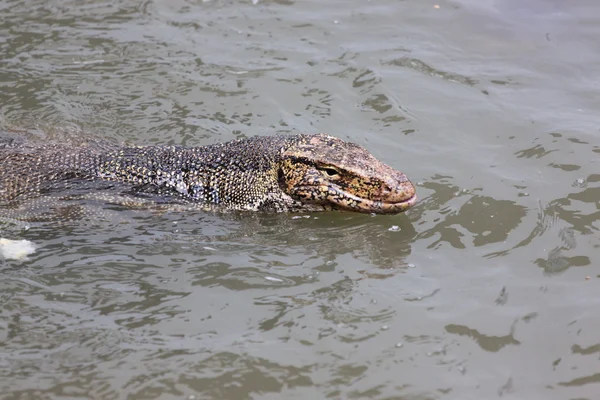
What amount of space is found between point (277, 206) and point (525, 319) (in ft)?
8.50

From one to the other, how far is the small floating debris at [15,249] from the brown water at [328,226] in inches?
5.4

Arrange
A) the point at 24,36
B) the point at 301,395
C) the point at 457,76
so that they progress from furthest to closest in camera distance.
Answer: the point at 24,36 < the point at 457,76 < the point at 301,395

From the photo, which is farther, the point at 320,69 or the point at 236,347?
the point at 320,69

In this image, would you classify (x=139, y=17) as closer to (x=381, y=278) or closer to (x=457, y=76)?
(x=457, y=76)

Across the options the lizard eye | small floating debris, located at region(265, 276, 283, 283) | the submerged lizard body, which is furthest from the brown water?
the lizard eye

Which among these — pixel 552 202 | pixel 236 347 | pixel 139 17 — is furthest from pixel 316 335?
pixel 139 17

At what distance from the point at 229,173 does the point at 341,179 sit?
1.11 metres

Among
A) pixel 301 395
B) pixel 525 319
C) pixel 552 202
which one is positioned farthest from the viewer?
pixel 552 202

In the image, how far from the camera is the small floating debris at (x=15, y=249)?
637cm

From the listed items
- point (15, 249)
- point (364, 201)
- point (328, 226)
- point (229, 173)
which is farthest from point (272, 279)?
point (15, 249)

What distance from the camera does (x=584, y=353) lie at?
17.2 ft

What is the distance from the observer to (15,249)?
645 centimetres

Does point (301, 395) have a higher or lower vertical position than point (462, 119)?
lower

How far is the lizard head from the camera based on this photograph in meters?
6.71
